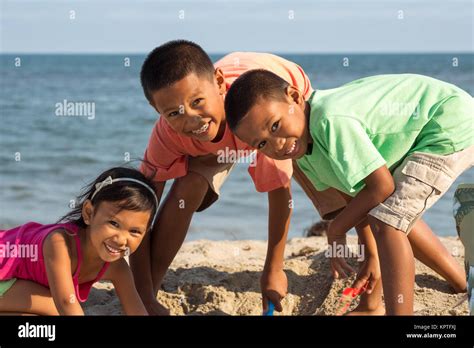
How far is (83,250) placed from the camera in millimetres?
3125

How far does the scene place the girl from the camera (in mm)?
3037

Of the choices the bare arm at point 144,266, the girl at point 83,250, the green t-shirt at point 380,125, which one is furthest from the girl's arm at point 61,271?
the green t-shirt at point 380,125

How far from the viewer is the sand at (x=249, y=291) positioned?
3.59 metres

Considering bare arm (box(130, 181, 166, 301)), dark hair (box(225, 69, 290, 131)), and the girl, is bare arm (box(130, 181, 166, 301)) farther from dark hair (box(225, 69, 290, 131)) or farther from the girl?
dark hair (box(225, 69, 290, 131))

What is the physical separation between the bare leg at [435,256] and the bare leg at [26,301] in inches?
61.6

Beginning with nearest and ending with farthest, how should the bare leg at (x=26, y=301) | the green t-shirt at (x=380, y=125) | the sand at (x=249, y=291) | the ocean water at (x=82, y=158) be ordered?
the green t-shirt at (x=380, y=125) → the bare leg at (x=26, y=301) → the sand at (x=249, y=291) → the ocean water at (x=82, y=158)

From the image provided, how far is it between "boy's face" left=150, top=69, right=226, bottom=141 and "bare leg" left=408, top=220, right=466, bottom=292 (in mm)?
1034

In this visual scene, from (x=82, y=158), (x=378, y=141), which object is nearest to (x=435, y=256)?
(x=378, y=141)

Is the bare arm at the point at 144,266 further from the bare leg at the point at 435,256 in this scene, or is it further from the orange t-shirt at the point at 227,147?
the bare leg at the point at 435,256

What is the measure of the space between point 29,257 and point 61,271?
0.82ft
